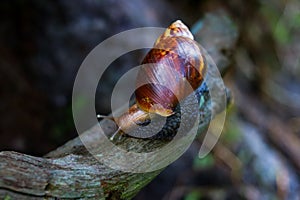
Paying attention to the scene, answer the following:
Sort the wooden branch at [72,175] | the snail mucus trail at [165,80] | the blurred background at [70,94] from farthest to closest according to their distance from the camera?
the blurred background at [70,94]
the snail mucus trail at [165,80]
the wooden branch at [72,175]

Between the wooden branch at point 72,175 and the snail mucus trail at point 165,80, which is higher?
the snail mucus trail at point 165,80

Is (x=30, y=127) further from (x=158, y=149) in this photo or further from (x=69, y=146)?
(x=158, y=149)

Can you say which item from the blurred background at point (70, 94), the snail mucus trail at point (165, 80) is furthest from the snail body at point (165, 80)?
the blurred background at point (70, 94)

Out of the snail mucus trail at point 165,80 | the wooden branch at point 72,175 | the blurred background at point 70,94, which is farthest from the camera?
the blurred background at point 70,94

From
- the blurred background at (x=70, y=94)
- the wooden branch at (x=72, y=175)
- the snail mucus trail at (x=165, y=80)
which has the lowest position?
the wooden branch at (x=72, y=175)

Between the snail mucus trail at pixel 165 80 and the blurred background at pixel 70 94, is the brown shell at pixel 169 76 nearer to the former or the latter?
the snail mucus trail at pixel 165 80

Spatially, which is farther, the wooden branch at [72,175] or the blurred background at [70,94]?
the blurred background at [70,94]

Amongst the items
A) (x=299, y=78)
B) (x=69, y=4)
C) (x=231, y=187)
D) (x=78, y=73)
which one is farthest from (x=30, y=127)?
(x=299, y=78)
